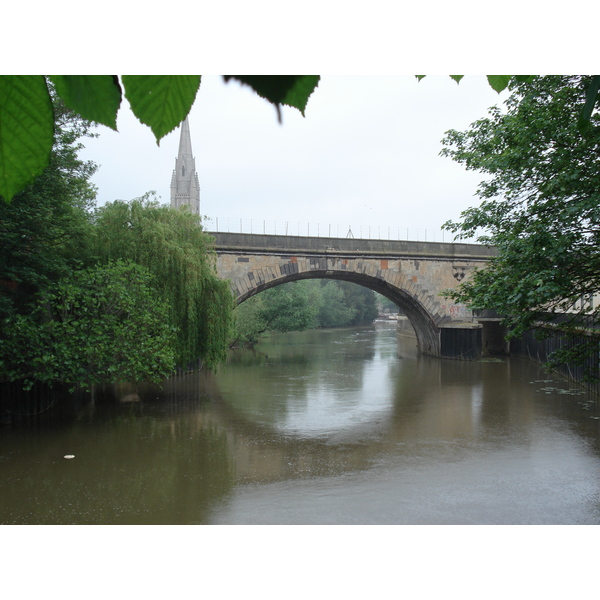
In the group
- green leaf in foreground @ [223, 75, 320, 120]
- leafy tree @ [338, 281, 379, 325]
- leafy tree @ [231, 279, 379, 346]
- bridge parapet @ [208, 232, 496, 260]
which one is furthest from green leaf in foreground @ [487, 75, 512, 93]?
leafy tree @ [338, 281, 379, 325]

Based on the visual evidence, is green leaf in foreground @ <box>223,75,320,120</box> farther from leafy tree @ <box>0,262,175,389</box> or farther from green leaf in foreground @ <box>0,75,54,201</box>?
leafy tree @ <box>0,262,175,389</box>

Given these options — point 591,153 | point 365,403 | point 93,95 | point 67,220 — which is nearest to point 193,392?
point 365,403

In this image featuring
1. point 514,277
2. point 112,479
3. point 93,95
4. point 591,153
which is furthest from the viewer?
point 112,479

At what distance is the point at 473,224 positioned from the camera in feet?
21.4

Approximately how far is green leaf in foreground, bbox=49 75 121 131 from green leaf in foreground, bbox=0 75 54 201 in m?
0.03

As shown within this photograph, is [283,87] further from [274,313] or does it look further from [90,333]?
[274,313]

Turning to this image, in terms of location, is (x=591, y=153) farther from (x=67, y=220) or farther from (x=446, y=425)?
(x=67, y=220)

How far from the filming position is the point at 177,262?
10508mm

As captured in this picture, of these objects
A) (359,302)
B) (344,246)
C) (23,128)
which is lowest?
(23,128)

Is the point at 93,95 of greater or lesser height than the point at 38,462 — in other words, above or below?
above

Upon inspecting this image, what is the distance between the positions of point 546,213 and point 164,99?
212 inches

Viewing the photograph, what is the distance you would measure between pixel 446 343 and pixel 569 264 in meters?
13.3

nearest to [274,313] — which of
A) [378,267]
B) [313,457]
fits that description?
[378,267]

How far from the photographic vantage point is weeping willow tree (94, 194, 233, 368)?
1027 cm
